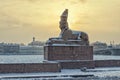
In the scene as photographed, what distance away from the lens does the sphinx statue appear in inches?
1348

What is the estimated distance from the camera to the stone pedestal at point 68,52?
1329 inches

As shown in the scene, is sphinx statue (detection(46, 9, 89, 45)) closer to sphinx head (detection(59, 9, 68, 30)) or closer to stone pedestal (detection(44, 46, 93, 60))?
sphinx head (detection(59, 9, 68, 30))

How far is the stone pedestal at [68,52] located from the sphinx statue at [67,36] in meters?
0.50

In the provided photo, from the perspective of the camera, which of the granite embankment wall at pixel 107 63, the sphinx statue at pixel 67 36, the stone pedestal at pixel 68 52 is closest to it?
the stone pedestal at pixel 68 52

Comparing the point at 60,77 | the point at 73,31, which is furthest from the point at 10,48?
the point at 60,77

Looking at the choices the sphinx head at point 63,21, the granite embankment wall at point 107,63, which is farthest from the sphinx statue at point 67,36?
the granite embankment wall at point 107,63

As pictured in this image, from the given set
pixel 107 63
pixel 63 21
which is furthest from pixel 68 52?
pixel 107 63

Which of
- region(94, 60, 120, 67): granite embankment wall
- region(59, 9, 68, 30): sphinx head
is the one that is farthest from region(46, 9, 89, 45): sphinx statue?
region(94, 60, 120, 67): granite embankment wall

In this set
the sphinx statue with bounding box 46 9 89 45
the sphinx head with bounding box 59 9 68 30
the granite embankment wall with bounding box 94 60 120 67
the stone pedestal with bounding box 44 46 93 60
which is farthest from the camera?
the granite embankment wall with bounding box 94 60 120 67

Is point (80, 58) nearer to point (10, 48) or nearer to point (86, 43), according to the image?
point (86, 43)

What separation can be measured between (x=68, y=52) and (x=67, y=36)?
4.79ft

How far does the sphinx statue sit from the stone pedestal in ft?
1.64

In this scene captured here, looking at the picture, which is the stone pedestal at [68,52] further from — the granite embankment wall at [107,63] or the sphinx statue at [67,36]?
the granite embankment wall at [107,63]

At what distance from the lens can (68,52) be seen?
34.1 m
